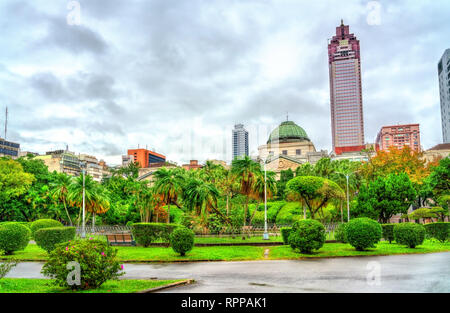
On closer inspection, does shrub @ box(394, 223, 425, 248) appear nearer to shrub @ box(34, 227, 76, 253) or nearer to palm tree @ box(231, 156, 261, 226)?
palm tree @ box(231, 156, 261, 226)

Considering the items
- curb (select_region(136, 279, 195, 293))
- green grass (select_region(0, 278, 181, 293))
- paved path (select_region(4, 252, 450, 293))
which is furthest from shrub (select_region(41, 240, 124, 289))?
paved path (select_region(4, 252, 450, 293))

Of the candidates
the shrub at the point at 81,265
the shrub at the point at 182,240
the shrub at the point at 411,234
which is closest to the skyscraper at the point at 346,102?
the shrub at the point at 411,234

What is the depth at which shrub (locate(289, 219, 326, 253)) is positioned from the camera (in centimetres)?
2008

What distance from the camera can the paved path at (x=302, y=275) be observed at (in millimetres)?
10703

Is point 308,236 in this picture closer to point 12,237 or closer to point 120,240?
point 120,240

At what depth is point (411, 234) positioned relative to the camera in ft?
74.6

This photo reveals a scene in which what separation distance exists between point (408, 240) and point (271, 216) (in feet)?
101

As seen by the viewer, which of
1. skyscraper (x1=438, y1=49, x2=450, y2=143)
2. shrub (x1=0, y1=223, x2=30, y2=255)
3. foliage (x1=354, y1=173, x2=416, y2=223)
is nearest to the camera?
shrub (x1=0, y1=223, x2=30, y2=255)

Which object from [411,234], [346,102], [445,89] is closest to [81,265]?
[411,234]

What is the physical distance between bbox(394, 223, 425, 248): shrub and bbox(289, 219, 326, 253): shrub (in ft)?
20.3

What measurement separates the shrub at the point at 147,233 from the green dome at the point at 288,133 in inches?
4037

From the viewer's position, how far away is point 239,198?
133 ft
